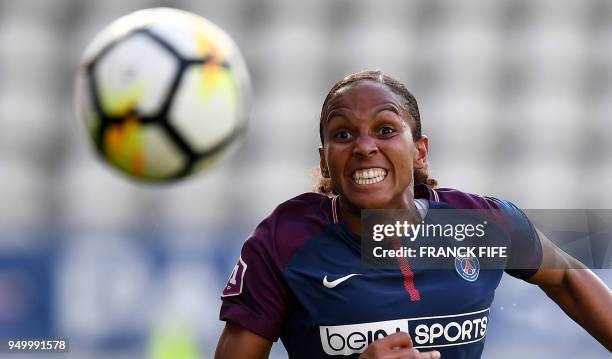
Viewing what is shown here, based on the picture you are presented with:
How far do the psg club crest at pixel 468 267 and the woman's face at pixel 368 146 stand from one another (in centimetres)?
27

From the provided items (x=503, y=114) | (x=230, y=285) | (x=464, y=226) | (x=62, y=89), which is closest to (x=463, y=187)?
(x=503, y=114)

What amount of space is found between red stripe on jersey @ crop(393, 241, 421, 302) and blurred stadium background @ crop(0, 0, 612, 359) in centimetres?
237

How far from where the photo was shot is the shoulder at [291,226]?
2.58 m

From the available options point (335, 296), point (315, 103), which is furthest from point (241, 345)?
point (315, 103)

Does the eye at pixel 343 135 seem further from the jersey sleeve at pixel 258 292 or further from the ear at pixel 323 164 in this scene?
the jersey sleeve at pixel 258 292

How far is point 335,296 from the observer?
8.30 feet

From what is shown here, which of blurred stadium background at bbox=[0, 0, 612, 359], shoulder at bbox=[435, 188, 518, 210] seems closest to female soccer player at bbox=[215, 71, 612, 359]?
shoulder at bbox=[435, 188, 518, 210]

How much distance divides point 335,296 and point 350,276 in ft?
0.25

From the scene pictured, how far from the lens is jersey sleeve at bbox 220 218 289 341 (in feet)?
8.14

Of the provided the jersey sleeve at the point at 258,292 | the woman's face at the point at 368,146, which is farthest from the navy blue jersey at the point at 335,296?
the woman's face at the point at 368,146

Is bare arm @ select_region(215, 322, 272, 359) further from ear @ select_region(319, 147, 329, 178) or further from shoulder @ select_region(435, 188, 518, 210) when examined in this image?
shoulder @ select_region(435, 188, 518, 210)

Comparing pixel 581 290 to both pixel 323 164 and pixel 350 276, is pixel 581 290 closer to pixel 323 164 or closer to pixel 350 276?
pixel 350 276

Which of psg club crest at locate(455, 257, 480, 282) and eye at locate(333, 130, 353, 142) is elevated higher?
eye at locate(333, 130, 353, 142)

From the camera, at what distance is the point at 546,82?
6.41m
